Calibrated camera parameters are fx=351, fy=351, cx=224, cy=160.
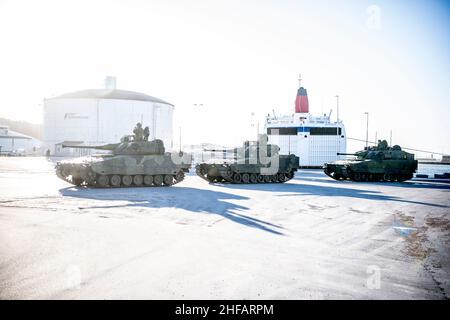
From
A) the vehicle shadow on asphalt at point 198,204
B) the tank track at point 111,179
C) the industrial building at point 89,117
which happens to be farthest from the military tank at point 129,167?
the industrial building at point 89,117

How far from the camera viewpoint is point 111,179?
736 inches

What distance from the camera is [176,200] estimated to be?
45.7 feet

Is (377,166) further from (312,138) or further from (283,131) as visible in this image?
(283,131)

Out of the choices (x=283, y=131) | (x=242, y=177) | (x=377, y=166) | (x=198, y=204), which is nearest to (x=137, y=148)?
(x=242, y=177)

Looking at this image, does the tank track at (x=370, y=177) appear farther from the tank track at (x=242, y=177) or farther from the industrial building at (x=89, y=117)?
the industrial building at (x=89, y=117)

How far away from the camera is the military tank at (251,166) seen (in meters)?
22.4

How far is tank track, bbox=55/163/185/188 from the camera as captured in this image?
59.6ft

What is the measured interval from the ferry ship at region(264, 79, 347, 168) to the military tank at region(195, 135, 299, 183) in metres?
28.7

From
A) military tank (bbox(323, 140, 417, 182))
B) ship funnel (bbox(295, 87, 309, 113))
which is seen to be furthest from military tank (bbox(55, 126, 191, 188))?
ship funnel (bbox(295, 87, 309, 113))

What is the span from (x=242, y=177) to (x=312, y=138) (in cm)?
3320

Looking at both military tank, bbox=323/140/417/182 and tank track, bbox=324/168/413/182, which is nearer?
military tank, bbox=323/140/417/182

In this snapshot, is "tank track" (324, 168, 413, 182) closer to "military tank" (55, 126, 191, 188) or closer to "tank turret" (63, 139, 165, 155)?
"military tank" (55, 126, 191, 188)

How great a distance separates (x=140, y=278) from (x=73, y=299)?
1.01 m

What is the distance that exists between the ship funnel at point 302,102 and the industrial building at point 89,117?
27405mm
